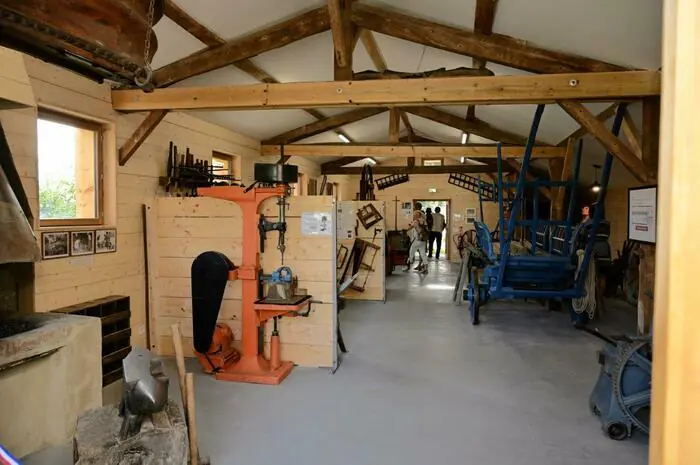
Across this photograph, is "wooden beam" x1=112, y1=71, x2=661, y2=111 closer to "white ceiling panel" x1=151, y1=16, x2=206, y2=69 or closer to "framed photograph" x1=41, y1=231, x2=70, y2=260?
"white ceiling panel" x1=151, y1=16, x2=206, y2=69

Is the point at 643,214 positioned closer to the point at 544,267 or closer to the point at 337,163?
the point at 544,267

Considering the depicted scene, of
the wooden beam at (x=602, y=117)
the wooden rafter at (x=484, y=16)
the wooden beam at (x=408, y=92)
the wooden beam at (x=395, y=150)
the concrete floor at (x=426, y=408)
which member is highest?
the wooden rafter at (x=484, y=16)

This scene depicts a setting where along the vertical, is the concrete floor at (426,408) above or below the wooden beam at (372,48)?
below

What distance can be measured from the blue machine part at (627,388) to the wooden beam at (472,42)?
8.43 ft

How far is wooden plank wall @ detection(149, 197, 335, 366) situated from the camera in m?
4.22

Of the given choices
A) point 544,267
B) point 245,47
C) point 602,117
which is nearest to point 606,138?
point 544,267

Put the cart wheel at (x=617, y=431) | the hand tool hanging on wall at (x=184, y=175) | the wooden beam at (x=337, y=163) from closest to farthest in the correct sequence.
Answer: the cart wheel at (x=617, y=431) → the hand tool hanging on wall at (x=184, y=175) → the wooden beam at (x=337, y=163)

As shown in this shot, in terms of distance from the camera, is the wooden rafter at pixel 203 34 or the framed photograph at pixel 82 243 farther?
the framed photograph at pixel 82 243

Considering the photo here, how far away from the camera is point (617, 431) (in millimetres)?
2928

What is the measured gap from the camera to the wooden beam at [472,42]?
416 centimetres

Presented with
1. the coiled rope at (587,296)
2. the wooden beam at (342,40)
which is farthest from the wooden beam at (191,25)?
the coiled rope at (587,296)

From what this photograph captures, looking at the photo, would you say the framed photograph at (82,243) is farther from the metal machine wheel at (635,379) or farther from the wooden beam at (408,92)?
the metal machine wheel at (635,379)

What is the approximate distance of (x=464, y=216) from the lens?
44.8 ft

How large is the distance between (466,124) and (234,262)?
514 cm
